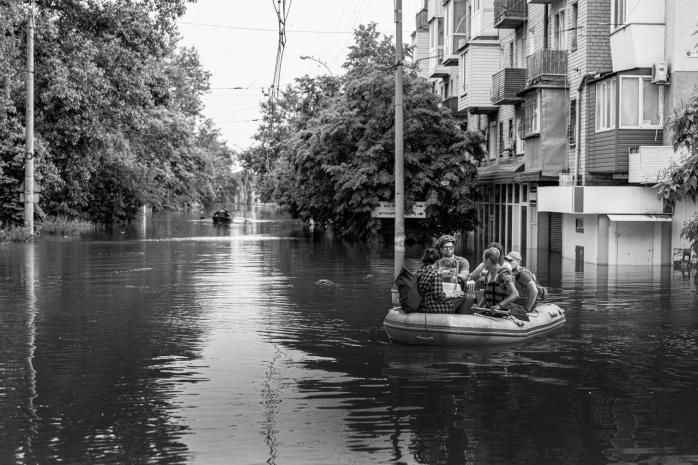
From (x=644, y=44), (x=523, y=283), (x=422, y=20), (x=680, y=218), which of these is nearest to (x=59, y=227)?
(x=422, y=20)

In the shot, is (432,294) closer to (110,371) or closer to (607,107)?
(110,371)

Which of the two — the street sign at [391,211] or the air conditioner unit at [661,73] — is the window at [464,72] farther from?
the air conditioner unit at [661,73]

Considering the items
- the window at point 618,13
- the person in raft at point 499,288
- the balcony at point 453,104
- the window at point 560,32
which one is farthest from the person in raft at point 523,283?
the balcony at point 453,104

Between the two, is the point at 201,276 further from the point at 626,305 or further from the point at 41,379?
the point at 41,379

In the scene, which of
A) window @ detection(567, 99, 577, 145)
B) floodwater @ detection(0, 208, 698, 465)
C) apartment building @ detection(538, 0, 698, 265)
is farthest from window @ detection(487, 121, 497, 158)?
floodwater @ detection(0, 208, 698, 465)

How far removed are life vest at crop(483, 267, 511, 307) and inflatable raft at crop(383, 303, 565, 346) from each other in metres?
0.81

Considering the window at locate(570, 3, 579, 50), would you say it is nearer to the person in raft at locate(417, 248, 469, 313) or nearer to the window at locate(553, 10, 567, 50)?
the window at locate(553, 10, 567, 50)

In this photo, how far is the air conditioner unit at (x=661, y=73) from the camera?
32.2 meters

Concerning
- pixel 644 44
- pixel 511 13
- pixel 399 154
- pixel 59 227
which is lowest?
pixel 59 227

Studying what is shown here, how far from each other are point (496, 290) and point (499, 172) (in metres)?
28.9

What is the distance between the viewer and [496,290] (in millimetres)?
17516

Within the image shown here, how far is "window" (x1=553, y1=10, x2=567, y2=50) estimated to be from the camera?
1524 inches

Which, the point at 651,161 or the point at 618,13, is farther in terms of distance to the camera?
the point at 618,13

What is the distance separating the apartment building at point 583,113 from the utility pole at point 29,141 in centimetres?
1898
